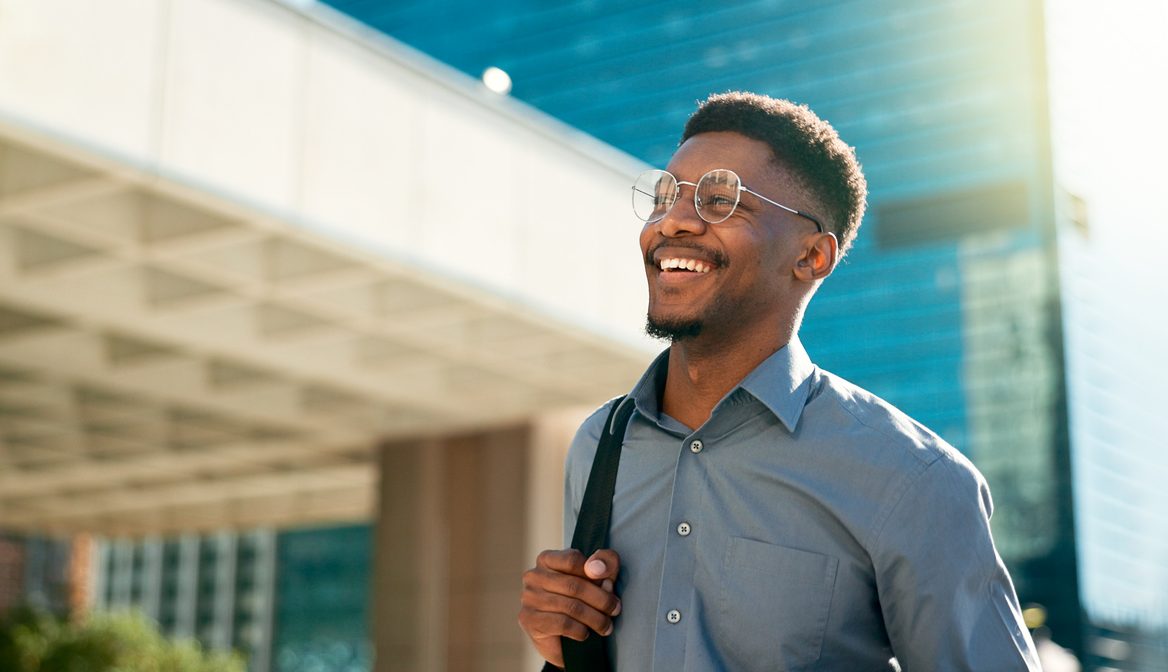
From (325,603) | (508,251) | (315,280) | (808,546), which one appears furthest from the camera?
(325,603)

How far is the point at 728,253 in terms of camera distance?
6.29ft

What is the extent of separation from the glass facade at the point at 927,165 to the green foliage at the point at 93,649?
34.2 feet

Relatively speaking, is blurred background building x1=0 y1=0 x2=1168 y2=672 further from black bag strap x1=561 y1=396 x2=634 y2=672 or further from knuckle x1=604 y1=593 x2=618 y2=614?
knuckle x1=604 y1=593 x2=618 y2=614

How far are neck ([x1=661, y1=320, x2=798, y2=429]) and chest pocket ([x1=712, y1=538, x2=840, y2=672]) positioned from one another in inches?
10.3

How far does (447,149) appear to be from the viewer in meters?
10.5

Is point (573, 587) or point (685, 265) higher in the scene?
point (685, 265)

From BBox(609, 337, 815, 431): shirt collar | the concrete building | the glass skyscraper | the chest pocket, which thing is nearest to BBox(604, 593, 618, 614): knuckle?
the chest pocket

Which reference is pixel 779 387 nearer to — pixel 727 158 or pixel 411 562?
pixel 727 158

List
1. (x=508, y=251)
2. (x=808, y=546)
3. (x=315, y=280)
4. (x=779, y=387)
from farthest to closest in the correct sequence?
(x=508, y=251) < (x=315, y=280) < (x=779, y=387) < (x=808, y=546)

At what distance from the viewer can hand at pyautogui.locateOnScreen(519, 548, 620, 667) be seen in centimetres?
186

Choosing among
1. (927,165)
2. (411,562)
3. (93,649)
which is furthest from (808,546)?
(93,649)

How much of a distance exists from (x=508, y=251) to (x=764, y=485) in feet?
31.0

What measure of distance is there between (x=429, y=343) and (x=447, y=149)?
2688 mm

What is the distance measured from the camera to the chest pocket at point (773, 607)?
176cm
